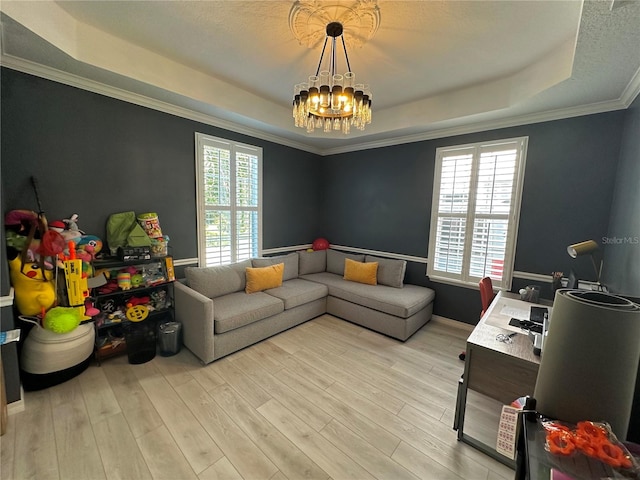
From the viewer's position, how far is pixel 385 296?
327cm

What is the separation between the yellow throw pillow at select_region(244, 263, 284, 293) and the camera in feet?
10.9

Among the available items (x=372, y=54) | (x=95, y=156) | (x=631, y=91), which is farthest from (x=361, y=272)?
(x=95, y=156)

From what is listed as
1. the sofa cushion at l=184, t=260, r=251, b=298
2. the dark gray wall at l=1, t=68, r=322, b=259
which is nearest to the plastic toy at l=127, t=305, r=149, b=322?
the sofa cushion at l=184, t=260, r=251, b=298

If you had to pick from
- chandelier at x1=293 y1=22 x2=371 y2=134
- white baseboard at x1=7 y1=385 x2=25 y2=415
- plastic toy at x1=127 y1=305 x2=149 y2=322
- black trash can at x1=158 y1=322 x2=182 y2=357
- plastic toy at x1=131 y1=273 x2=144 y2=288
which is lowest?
white baseboard at x1=7 y1=385 x2=25 y2=415

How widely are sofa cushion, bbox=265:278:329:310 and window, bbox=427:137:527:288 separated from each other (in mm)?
1598

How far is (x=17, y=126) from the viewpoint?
210cm

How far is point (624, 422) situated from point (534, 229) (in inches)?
98.9

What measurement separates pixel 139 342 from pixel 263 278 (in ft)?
4.76

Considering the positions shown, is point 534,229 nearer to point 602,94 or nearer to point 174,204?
point 602,94

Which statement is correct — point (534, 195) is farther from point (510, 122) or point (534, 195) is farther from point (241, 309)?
point (241, 309)

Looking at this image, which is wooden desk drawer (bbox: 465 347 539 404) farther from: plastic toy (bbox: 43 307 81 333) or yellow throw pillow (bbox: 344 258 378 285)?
plastic toy (bbox: 43 307 81 333)

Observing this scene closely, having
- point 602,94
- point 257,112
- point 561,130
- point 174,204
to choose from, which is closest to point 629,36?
point 602,94

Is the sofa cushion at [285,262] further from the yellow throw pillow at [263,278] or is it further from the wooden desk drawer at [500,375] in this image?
the wooden desk drawer at [500,375]

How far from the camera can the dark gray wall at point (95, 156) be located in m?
2.12
